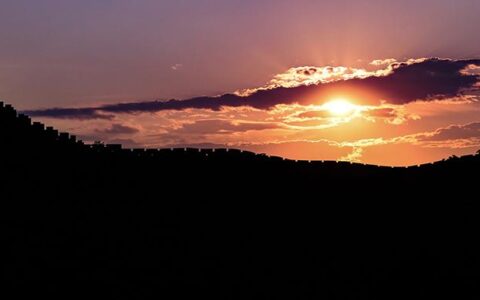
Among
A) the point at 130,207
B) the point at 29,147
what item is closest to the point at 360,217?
the point at 130,207

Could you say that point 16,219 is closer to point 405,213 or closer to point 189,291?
point 189,291

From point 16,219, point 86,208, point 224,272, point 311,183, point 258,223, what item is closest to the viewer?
point 16,219

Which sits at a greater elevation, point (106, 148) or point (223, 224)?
point (106, 148)

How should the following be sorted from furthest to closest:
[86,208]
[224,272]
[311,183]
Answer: [311,183], [224,272], [86,208]

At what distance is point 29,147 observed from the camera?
2702cm

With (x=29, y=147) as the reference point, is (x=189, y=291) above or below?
below

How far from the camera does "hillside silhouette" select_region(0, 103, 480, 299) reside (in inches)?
1050

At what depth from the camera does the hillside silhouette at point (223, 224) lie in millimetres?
26672

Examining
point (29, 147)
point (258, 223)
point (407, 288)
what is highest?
point (29, 147)

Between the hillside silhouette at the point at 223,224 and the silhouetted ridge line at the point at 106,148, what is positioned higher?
the silhouetted ridge line at the point at 106,148

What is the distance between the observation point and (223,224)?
3344cm

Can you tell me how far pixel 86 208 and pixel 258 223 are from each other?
801 cm

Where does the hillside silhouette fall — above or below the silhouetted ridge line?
below

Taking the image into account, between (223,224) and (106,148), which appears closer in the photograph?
(106,148)
